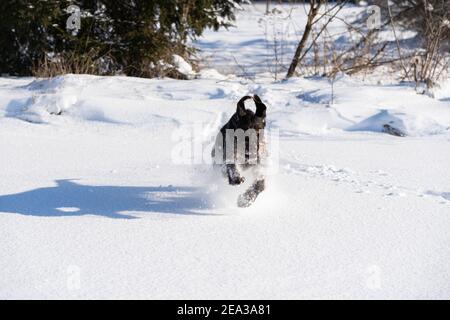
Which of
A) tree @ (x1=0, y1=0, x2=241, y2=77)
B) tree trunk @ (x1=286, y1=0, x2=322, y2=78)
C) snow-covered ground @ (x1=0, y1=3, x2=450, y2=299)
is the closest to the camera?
snow-covered ground @ (x1=0, y1=3, x2=450, y2=299)

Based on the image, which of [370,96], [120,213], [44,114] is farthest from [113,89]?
[120,213]

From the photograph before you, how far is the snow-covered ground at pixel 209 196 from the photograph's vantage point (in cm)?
294

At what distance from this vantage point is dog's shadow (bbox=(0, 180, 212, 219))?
12.7 feet

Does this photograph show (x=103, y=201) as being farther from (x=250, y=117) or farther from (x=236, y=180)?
(x=250, y=117)

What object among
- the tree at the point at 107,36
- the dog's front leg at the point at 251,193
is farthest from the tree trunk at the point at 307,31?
the dog's front leg at the point at 251,193

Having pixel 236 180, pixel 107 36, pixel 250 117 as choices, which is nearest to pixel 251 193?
pixel 236 180

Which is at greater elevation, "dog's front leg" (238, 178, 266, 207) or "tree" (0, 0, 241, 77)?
"tree" (0, 0, 241, 77)

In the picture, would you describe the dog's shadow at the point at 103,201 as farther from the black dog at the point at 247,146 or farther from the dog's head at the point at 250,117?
the dog's head at the point at 250,117

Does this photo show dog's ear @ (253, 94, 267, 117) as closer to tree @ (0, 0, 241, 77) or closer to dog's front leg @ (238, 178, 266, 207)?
dog's front leg @ (238, 178, 266, 207)

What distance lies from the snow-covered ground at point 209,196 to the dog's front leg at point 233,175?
20 cm

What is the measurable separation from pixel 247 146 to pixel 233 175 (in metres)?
0.21

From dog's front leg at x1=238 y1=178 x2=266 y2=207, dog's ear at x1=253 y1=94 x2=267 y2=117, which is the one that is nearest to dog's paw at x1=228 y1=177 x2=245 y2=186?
dog's front leg at x1=238 y1=178 x2=266 y2=207

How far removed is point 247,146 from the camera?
A: 390 centimetres
